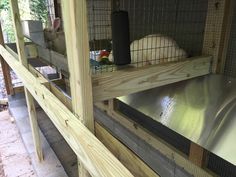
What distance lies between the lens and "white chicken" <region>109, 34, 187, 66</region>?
871 mm

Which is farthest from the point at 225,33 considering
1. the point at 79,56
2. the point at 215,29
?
the point at 79,56

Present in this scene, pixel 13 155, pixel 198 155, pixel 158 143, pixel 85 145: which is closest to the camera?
pixel 85 145

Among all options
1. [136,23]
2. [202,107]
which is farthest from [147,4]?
[202,107]

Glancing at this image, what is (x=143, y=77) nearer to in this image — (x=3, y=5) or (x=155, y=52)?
(x=155, y=52)

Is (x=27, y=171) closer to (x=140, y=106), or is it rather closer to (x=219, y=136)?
(x=140, y=106)

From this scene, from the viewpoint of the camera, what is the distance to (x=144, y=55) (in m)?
A: 0.89

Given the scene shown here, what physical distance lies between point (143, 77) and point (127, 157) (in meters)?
0.31

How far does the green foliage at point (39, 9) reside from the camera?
2.11m

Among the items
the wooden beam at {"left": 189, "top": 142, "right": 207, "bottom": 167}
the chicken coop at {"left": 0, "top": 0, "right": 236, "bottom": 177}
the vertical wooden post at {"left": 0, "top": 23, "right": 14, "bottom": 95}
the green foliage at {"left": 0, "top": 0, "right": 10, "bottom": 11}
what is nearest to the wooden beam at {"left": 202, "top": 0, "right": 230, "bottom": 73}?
the chicken coop at {"left": 0, "top": 0, "right": 236, "bottom": 177}

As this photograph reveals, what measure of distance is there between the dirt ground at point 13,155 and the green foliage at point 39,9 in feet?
4.18

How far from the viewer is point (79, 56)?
50 centimetres

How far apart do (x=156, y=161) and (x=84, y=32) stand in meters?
1.45

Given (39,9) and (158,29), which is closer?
(158,29)

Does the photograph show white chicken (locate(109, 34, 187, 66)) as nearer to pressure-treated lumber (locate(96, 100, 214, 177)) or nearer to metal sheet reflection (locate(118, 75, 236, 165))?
metal sheet reflection (locate(118, 75, 236, 165))
